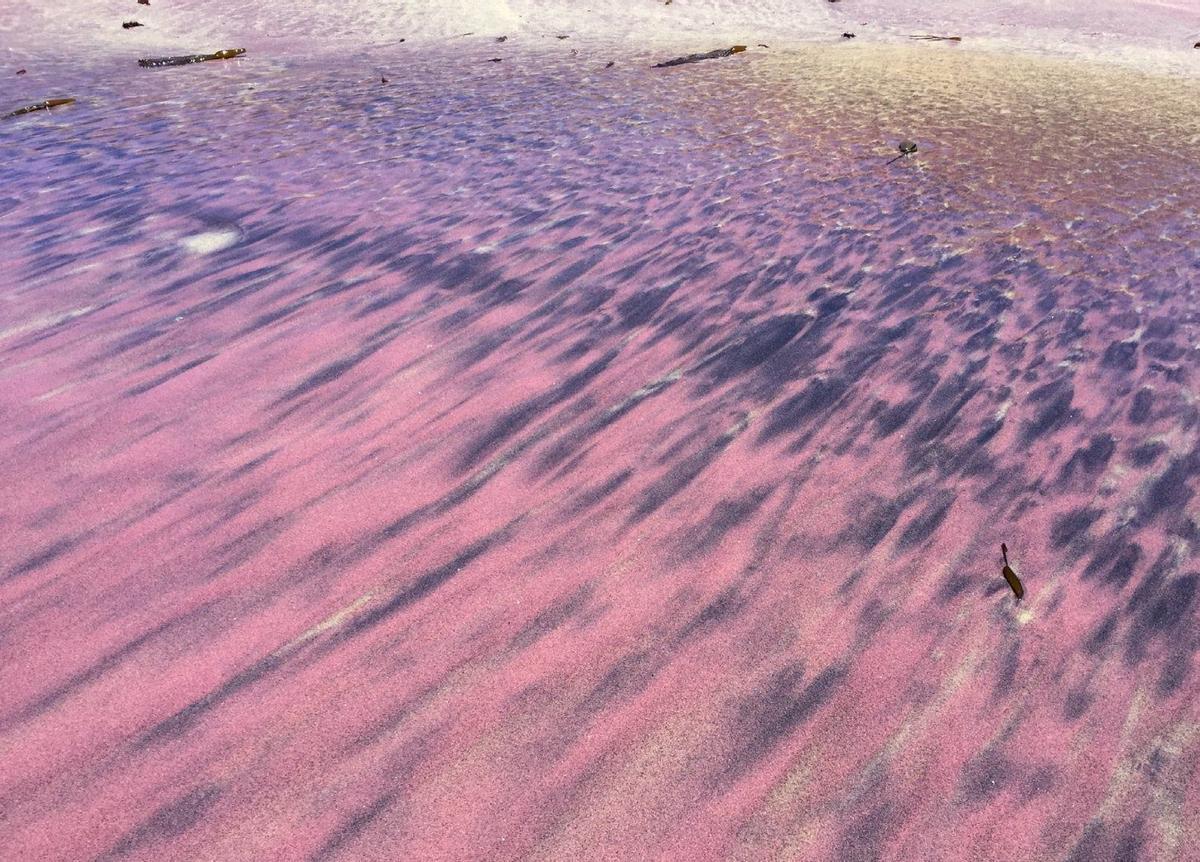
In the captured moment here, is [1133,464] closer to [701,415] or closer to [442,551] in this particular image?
[701,415]

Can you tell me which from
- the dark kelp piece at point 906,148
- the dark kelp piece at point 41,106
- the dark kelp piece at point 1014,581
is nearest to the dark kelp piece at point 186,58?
the dark kelp piece at point 41,106

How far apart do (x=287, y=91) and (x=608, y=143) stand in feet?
9.46

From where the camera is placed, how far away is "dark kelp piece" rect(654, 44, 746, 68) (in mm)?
7179

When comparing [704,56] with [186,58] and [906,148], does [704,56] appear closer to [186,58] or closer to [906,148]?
[906,148]

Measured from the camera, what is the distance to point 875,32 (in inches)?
324

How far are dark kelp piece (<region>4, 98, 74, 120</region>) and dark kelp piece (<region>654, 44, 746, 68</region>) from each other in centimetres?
433

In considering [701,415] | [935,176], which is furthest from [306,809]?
[935,176]

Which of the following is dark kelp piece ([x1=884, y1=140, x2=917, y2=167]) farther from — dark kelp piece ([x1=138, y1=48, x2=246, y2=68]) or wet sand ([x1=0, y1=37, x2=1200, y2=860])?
dark kelp piece ([x1=138, y1=48, x2=246, y2=68])

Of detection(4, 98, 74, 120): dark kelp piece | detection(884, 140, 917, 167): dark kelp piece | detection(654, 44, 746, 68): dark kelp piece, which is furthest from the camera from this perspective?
detection(654, 44, 746, 68): dark kelp piece

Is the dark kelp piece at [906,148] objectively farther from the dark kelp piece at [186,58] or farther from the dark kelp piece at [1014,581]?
the dark kelp piece at [186,58]

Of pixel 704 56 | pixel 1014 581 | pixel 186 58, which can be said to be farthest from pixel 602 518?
pixel 186 58

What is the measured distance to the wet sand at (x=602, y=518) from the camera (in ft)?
5.06

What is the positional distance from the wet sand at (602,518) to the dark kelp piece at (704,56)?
3.18 metres

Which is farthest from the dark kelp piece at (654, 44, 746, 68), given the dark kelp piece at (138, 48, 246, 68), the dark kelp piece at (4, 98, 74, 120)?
the dark kelp piece at (4, 98, 74, 120)
